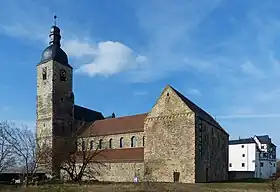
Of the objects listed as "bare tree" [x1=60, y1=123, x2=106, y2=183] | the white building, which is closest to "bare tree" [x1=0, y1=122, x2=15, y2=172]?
"bare tree" [x1=60, y1=123, x2=106, y2=183]

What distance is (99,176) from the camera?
50.1 meters

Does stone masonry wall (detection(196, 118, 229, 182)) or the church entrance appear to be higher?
stone masonry wall (detection(196, 118, 229, 182))

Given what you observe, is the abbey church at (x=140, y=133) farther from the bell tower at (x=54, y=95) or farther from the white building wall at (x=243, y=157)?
A: the white building wall at (x=243, y=157)

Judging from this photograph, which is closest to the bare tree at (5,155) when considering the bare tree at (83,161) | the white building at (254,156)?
the bare tree at (83,161)

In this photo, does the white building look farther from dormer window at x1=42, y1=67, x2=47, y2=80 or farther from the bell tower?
dormer window at x1=42, y1=67, x2=47, y2=80

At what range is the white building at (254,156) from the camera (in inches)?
3302

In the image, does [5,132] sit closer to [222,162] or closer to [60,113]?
[60,113]

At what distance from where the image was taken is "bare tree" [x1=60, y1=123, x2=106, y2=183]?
41963 millimetres

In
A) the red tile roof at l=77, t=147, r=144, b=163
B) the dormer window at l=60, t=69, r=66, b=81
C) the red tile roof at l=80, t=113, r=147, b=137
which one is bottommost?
the red tile roof at l=77, t=147, r=144, b=163

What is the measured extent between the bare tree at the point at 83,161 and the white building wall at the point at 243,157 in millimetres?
42110

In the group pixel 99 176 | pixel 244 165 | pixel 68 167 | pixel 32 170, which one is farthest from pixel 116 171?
pixel 244 165

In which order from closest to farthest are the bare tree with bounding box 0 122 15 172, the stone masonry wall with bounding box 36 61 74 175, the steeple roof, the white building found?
the bare tree with bounding box 0 122 15 172
the stone masonry wall with bounding box 36 61 74 175
the steeple roof
the white building

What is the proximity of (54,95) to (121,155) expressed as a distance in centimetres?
1830

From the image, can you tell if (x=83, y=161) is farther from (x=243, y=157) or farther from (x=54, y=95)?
(x=243, y=157)
